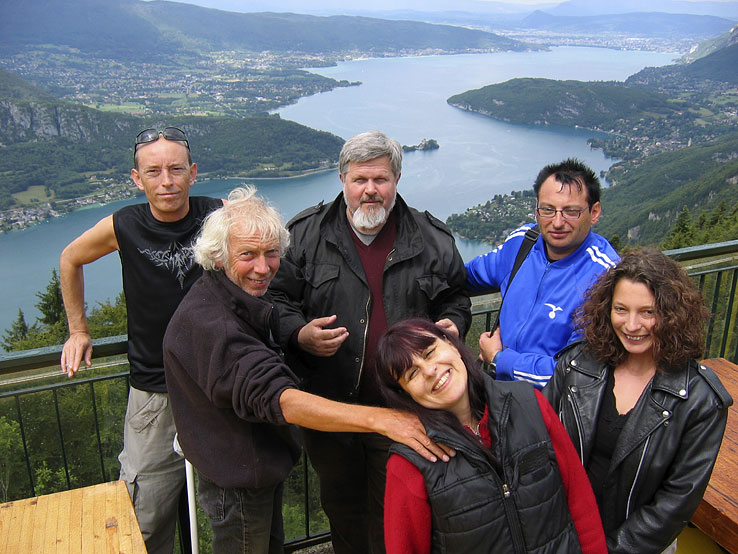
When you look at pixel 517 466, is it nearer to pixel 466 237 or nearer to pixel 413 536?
pixel 413 536

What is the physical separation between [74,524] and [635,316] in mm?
1938

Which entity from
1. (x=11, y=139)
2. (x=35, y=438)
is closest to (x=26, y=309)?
(x=35, y=438)

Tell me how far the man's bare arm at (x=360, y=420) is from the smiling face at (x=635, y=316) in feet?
2.53

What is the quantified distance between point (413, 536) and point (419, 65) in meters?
147

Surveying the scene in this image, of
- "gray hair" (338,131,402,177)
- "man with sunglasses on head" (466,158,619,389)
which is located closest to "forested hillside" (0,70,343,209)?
"gray hair" (338,131,402,177)

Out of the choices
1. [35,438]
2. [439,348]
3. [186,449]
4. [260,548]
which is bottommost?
[35,438]

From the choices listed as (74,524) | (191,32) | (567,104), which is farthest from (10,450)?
(191,32)

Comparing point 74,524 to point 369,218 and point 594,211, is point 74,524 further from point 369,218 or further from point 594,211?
point 594,211

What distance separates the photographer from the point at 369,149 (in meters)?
2.38

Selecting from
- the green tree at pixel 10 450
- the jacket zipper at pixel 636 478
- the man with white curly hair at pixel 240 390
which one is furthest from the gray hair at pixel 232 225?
the green tree at pixel 10 450

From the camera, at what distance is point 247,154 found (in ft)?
233

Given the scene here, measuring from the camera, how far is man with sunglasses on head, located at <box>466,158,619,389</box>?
2143mm

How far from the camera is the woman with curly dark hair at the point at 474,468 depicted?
1.45m

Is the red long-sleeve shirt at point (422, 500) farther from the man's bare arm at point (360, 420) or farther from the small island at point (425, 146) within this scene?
the small island at point (425, 146)
